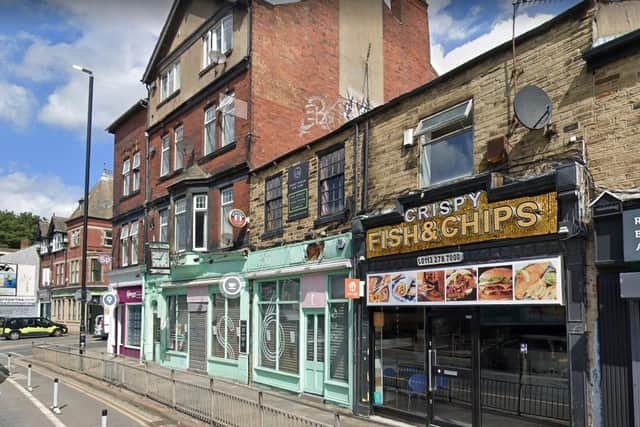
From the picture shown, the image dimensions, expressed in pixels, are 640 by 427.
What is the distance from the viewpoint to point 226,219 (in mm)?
19266

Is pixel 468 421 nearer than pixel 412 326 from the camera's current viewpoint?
Yes

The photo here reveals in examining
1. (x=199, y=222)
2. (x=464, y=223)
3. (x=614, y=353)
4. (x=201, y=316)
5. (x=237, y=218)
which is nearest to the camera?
(x=614, y=353)

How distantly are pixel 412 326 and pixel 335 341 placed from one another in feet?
8.86

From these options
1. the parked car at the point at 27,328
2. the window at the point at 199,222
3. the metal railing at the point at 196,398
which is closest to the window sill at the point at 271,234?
the window at the point at 199,222

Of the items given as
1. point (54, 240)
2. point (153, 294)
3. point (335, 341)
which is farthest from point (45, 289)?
point (335, 341)

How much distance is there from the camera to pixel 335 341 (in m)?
13.5

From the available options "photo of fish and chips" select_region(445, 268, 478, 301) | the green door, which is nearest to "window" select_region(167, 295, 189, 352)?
the green door

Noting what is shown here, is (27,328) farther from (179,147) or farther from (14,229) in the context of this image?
(14,229)

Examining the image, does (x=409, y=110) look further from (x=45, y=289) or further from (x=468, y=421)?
(x=45, y=289)

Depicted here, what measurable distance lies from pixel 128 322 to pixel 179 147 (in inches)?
369

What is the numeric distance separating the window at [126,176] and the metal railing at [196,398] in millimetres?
10913

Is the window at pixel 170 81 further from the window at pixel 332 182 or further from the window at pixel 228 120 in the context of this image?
the window at pixel 332 182

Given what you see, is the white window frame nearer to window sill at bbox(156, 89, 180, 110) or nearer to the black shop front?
window sill at bbox(156, 89, 180, 110)

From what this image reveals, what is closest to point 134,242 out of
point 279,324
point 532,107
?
point 279,324
